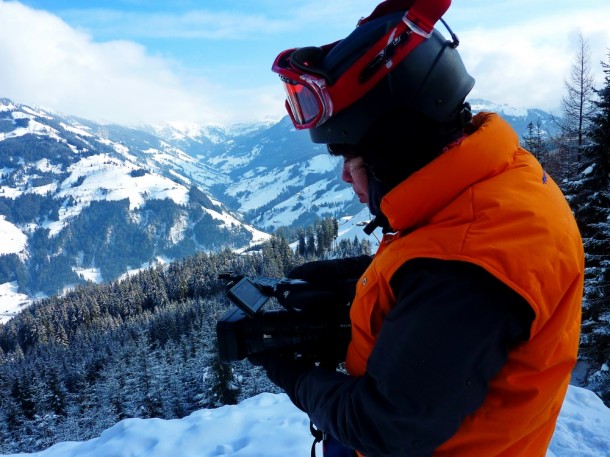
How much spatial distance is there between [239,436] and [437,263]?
18.2 ft

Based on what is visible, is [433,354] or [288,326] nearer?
[433,354]

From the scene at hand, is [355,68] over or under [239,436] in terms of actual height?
over

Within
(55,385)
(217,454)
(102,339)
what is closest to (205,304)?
(102,339)

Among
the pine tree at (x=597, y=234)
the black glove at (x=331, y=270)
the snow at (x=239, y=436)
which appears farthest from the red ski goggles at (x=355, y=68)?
the pine tree at (x=597, y=234)

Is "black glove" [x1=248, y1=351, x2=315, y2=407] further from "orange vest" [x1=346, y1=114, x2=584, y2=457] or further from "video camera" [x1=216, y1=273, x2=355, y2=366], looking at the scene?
"orange vest" [x1=346, y1=114, x2=584, y2=457]

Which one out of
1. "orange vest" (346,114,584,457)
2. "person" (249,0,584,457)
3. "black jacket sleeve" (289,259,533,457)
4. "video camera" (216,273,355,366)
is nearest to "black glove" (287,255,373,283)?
"video camera" (216,273,355,366)

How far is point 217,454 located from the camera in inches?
208

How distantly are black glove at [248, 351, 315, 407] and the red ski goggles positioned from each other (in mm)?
1239

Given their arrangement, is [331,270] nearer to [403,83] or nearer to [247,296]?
[247,296]

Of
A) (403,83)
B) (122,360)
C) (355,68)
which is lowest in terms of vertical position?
(122,360)

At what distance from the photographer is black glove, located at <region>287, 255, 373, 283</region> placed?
273 cm

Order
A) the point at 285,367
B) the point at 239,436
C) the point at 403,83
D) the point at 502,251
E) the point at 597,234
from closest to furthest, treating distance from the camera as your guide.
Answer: the point at 502,251 < the point at 403,83 < the point at 285,367 < the point at 239,436 < the point at 597,234

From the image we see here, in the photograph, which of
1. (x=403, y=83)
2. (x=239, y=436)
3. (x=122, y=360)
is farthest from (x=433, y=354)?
(x=122, y=360)

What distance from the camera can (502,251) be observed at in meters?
1.19
